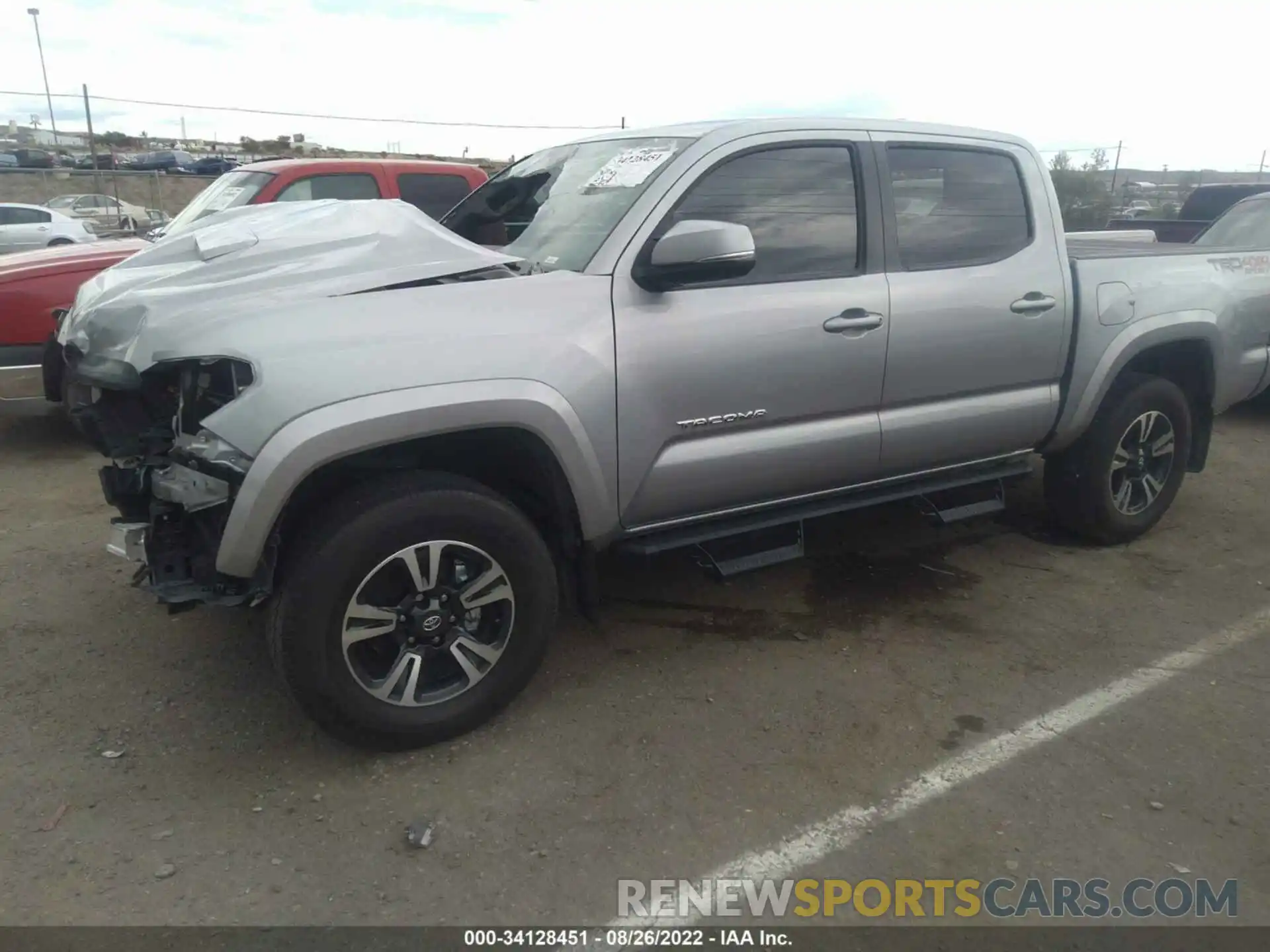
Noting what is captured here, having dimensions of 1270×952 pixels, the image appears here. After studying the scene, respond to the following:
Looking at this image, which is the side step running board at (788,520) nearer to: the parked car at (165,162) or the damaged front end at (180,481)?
the damaged front end at (180,481)

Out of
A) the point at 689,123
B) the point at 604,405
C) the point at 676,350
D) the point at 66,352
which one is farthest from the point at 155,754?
the point at 689,123

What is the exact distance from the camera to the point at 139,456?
3.14 metres

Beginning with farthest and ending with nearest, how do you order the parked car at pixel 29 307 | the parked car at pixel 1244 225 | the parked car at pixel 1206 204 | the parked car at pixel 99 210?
the parked car at pixel 99 210 → the parked car at pixel 1206 204 → the parked car at pixel 1244 225 → the parked car at pixel 29 307

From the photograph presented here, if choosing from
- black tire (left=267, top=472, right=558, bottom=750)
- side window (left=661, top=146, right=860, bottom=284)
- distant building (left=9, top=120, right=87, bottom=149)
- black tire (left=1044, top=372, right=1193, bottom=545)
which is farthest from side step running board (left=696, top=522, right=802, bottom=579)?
distant building (left=9, top=120, right=87, bottom=149)

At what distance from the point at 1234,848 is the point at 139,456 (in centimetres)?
350

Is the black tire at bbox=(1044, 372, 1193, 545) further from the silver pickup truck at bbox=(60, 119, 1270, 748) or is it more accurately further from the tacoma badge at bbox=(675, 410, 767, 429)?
the tacoma badge at bbox=(675, 410, 767, 429)

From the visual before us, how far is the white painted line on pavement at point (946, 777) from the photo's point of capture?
2660 millimetres

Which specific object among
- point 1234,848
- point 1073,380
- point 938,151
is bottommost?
point 1234,848

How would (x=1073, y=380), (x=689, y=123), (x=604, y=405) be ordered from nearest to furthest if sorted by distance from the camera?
(x=604, y=405), (x=689, y=123), (x=1073, y=380)

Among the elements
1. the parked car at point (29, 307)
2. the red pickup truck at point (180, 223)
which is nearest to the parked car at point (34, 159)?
the red pickup truck at point (180, 223)

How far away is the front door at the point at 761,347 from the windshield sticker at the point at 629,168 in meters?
0.17

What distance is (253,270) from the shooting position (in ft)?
10.3

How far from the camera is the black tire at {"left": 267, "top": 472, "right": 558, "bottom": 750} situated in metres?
2.87
